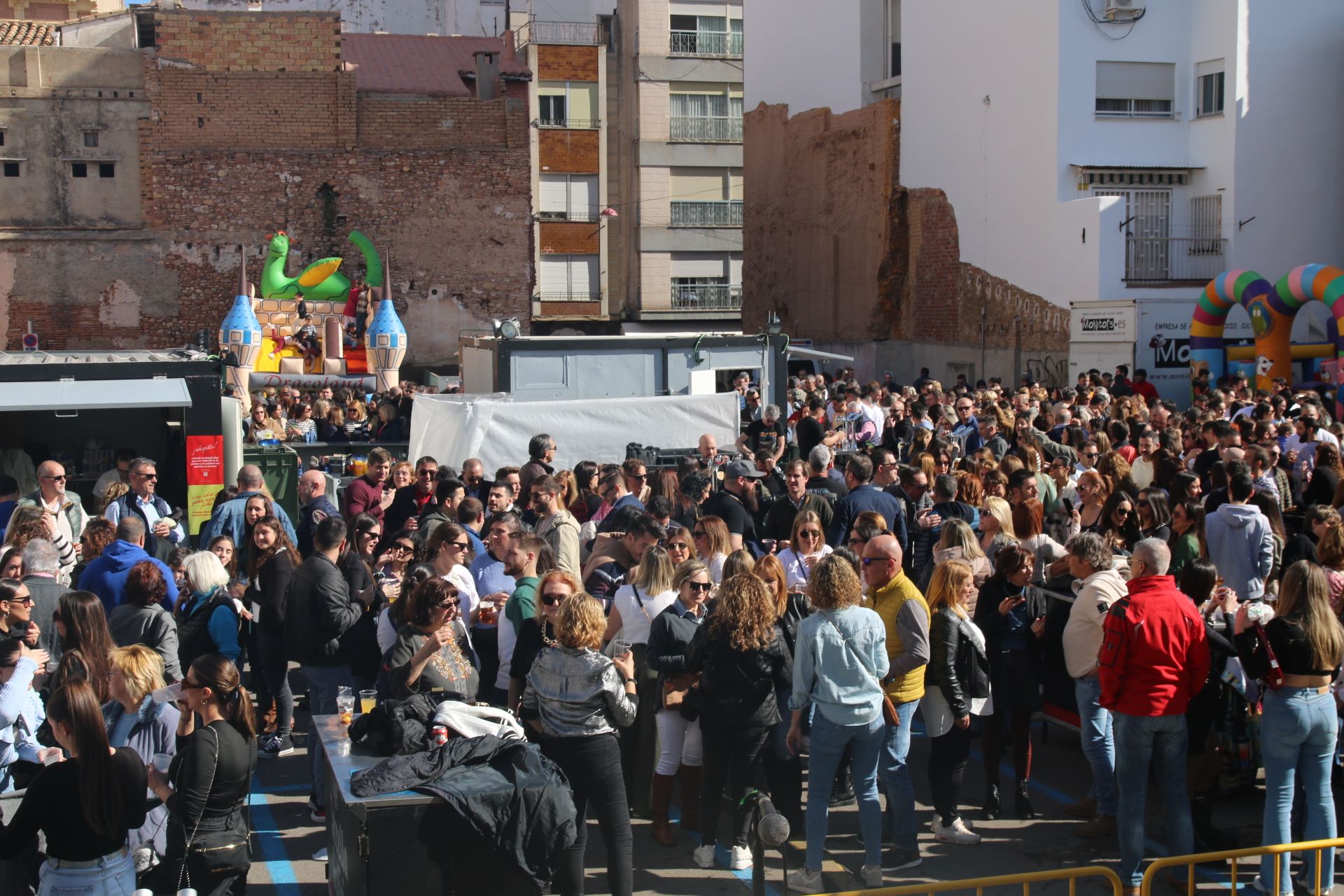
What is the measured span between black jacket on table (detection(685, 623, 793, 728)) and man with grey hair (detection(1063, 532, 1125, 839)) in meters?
1.42

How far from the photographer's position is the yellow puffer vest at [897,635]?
616cm

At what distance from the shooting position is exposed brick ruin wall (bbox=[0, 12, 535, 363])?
30031 mm

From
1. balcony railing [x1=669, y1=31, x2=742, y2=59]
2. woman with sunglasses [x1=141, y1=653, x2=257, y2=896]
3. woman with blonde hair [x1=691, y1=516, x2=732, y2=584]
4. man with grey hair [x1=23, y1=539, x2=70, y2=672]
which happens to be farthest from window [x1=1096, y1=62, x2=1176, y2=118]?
woman with sunglasses [x1=141, y1=653, x2=257, y2=896]

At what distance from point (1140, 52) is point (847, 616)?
22977 millimetres

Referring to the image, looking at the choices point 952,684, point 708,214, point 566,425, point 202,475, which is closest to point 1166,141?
point 566,425

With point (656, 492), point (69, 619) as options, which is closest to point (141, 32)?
point (656, 492)

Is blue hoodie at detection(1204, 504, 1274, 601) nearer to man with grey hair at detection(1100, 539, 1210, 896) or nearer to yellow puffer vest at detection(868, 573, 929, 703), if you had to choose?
man with grey hair at detection(1100, 539, 1210, 896)

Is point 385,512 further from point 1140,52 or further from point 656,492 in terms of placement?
point 1140,52

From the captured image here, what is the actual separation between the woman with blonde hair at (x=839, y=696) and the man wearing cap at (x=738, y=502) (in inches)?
104

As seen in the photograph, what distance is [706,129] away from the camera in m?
42.0

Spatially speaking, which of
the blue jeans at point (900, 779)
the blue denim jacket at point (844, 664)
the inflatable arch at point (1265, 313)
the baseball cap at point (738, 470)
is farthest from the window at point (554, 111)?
the blue denim jacket at point (844, 664)

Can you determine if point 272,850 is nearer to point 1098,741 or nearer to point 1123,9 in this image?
point 1098,741

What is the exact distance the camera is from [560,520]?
8.12 metres

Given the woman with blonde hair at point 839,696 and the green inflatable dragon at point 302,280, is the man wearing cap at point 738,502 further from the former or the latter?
the green inflatable dragon at point 302,280
